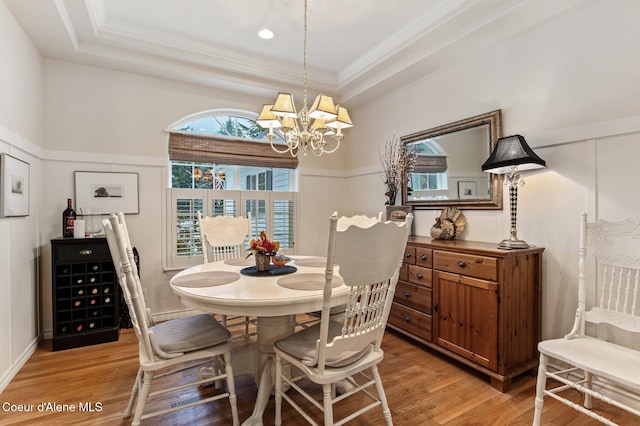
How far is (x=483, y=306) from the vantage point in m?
2.30

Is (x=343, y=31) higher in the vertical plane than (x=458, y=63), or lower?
higher

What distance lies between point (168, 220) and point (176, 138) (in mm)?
923

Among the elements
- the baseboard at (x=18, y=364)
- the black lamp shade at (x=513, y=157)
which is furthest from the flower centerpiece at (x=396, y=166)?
the baseboard at (x=18, y=364)

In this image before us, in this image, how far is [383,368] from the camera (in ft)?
8.20

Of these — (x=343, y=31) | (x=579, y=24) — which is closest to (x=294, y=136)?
(x=343, y=31)

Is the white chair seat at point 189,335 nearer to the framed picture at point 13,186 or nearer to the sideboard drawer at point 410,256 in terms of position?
the framed picture at point 13,186

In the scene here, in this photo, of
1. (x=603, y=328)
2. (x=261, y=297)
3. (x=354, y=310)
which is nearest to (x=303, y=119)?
(x=261, y=297)

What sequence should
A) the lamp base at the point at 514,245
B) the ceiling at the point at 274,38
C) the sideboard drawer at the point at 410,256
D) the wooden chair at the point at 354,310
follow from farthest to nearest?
the sideboard drawer at the point at 410,256 → the ceiling at the point at 274,38 → the lamp base at the point at 514,245 → the wooden chair at the point at 354,310

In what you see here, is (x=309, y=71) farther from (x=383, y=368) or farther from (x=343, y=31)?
(x=383, y=368)

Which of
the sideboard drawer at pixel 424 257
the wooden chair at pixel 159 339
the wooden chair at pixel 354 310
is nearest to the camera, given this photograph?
the wooden chair at pixel 354 310

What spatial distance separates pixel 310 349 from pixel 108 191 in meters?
2.84

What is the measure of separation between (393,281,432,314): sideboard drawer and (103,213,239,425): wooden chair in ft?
5.54

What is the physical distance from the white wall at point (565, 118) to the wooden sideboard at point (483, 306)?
0.21 metres

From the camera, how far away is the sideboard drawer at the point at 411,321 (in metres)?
2.77
